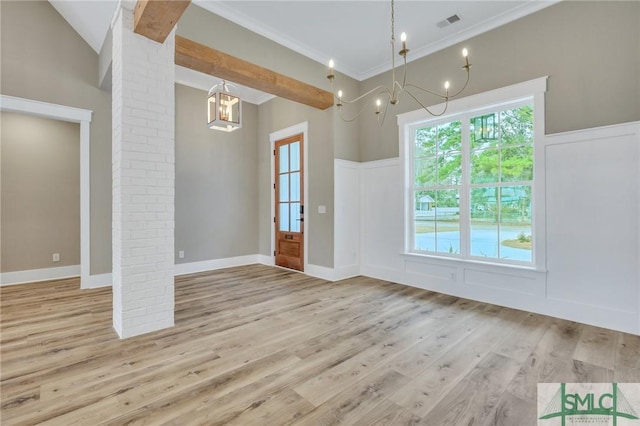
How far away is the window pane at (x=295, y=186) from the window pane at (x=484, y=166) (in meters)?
2.93

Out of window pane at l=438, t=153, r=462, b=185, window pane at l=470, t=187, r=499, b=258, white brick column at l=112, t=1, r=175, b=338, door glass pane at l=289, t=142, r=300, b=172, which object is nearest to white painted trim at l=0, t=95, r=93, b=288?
white brick column at l=112, t=1, r=175, b=338

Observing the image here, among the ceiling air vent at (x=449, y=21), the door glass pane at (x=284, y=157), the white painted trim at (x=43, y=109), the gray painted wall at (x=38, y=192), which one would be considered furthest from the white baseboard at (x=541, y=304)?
the gray painted wall at (x=38, y=192)

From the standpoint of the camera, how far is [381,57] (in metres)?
4.59

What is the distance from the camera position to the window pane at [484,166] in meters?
3.73

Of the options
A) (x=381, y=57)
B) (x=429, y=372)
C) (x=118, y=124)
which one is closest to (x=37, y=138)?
(x=118, y=124)

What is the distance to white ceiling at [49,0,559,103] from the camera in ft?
11.2

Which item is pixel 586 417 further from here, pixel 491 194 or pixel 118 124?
pixel 118 124

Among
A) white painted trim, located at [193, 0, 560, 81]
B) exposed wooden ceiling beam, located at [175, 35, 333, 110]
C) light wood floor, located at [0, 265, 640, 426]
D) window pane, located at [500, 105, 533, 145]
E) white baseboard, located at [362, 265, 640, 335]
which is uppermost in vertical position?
white painted trim, located at [193, 0, 560, 81]

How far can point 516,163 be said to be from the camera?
140 inches

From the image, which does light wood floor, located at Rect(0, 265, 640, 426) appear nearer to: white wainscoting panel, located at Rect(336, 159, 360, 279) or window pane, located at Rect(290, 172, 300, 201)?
white wainscoting panel, located at Rect(336, 159, 360, 279)

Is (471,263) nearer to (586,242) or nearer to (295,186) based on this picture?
(586,242)

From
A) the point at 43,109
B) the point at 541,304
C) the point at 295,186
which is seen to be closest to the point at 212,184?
the point at 295,186

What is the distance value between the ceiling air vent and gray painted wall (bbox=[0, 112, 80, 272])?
608 centimetres

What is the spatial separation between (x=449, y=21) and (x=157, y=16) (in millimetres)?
3262
